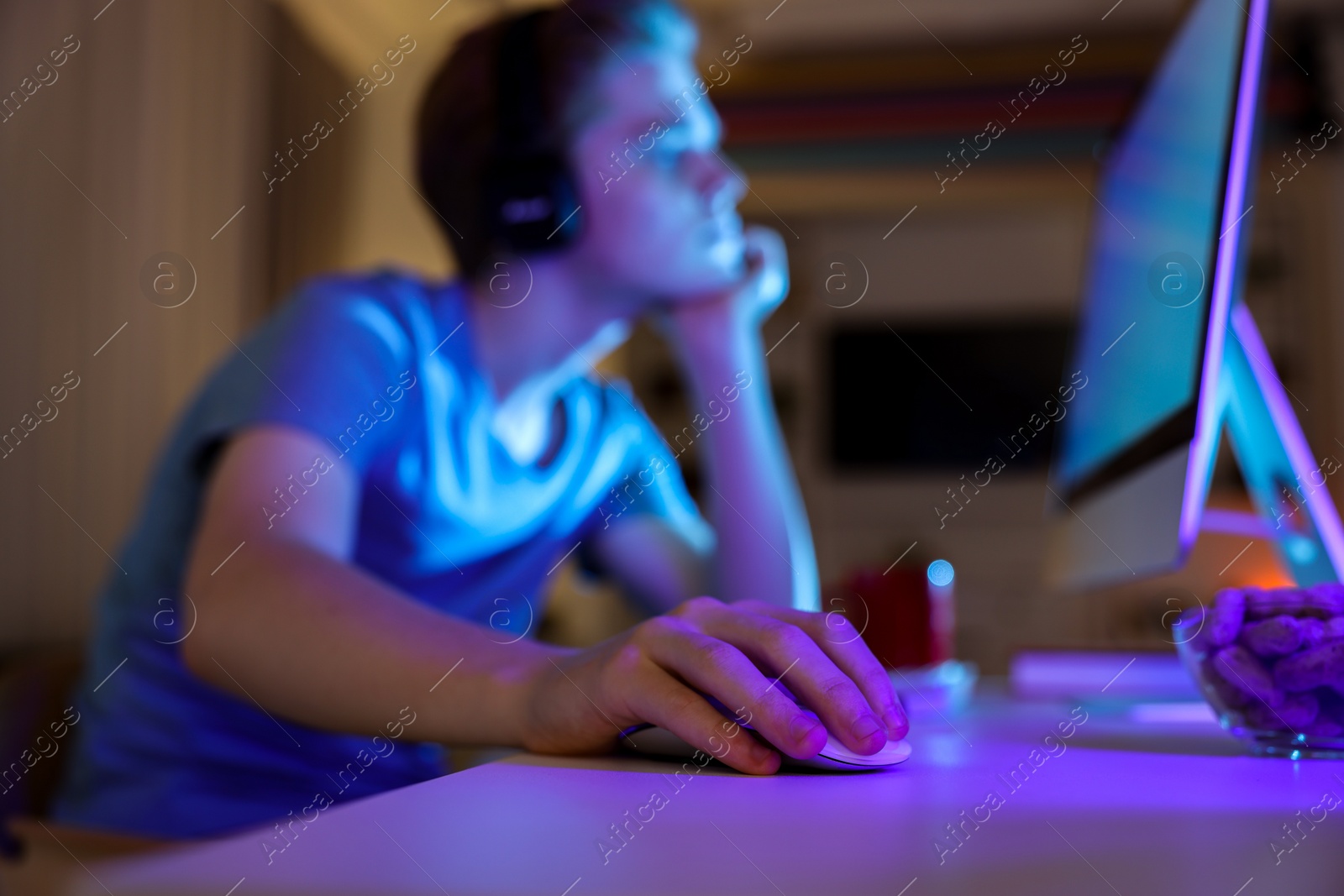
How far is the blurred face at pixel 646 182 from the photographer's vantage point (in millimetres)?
1138

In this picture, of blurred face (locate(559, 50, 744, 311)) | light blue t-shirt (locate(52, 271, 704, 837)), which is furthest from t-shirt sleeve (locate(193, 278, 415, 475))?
blurred face (locate(559, 50, 744, 311))

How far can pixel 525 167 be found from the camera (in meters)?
1.12

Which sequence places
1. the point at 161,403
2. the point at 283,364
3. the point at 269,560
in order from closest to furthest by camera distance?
1. the point at 269,560
2. the point at 283,364
3. the point at 161,403

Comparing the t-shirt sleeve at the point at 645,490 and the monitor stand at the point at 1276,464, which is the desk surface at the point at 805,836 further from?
the t-shirt sleeve at the point at 645,490

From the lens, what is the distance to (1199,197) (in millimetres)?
675

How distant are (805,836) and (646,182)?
0.94 metres

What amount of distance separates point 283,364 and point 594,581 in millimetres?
654

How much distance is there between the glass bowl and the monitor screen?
12 centimetres

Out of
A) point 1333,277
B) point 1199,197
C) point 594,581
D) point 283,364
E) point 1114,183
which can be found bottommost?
point 1333,277

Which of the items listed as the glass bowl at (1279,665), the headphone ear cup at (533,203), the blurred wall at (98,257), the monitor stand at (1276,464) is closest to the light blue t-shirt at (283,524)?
the headphone ear cup at (533,203)

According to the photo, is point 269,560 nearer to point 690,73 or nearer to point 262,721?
point 262,721

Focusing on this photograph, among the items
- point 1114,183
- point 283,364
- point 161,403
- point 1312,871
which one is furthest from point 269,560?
point 161,403

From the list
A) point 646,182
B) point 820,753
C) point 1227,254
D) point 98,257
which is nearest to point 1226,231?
point 1227,254

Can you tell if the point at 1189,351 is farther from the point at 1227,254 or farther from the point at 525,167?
the point at 525,167
